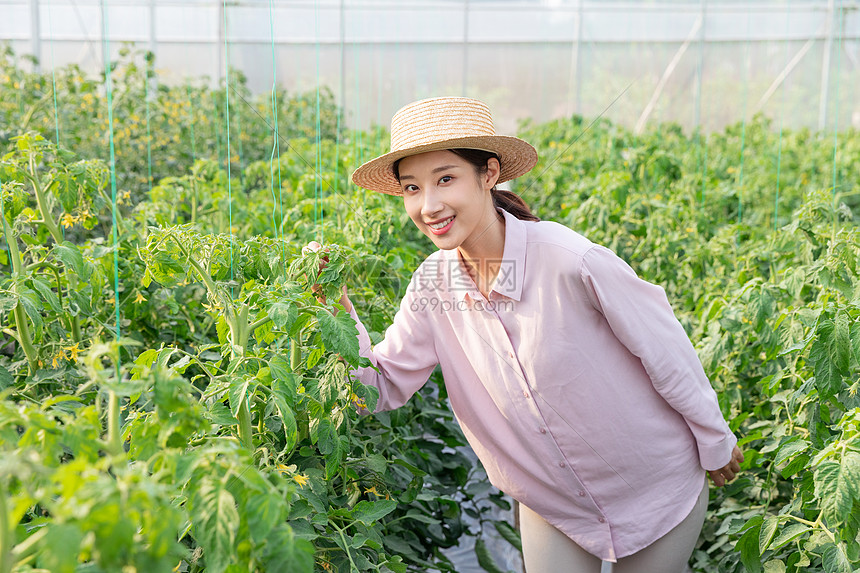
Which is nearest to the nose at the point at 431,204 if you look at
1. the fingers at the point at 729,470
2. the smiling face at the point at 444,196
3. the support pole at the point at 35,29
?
the smiling face at the point at 444,196

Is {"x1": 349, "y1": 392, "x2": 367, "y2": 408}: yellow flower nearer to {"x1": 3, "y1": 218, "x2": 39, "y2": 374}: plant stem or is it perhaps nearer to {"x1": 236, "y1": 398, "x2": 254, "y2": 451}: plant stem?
{"x1": 236, "y1": 398, "x2": 254, "y2": 451}: plant stem

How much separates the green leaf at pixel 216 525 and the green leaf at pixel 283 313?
41 centimetres

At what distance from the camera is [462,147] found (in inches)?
59.1

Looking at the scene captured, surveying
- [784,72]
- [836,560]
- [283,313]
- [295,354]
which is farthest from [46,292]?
[784,72]

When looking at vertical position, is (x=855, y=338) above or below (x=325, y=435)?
above

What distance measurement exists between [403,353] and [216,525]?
0.91 m

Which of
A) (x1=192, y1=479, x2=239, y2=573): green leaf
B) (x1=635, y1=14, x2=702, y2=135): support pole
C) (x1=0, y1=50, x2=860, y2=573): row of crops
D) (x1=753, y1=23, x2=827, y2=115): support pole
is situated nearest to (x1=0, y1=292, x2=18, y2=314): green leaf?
(x1=0, y1=50, x2=860, y2=573): row of crops

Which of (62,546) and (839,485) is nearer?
(62,546)

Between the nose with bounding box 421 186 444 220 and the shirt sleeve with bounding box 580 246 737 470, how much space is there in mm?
304

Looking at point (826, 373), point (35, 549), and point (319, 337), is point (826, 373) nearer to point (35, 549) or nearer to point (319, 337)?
point (319, 337)

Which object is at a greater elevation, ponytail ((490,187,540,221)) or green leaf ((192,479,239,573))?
ponytail ((490,187,540,221))

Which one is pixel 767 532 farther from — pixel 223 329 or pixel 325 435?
pixel 223 329

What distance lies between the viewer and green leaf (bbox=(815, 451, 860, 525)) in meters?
1.23

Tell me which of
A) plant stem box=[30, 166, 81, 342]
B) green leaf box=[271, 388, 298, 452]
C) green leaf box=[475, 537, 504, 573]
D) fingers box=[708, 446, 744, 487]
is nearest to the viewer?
green leaf box=[271, 388, 298, 452]
